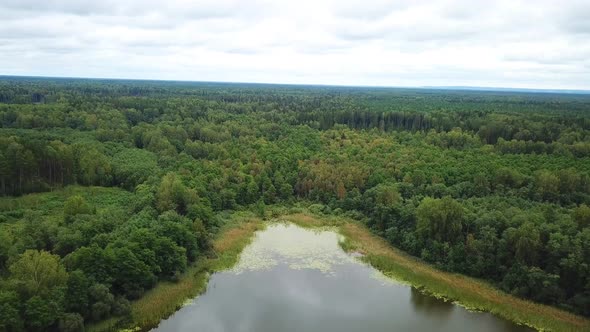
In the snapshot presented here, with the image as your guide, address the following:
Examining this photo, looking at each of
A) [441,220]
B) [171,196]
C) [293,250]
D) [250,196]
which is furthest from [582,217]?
[171,196]

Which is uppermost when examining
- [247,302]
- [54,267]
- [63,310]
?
[54,267]

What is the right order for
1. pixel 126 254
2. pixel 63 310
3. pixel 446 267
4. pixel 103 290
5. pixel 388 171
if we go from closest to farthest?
1. pixel 63 310
2. pixel 103 290
3. pixel 126 254
4. pixel 446 267
5. pixel 388 171

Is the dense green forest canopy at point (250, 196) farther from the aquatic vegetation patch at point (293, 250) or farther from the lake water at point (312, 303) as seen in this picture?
the aquatic vegetation patch at point (293, 250)

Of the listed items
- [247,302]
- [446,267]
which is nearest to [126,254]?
[247,302]

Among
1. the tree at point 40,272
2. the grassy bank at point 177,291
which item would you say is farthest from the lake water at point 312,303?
the tree at point 40,272

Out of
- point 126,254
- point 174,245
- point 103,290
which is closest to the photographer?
point 103,290

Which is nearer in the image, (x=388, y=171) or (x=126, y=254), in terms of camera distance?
(x=126, y=254)

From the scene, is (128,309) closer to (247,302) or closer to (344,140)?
(247,302)
